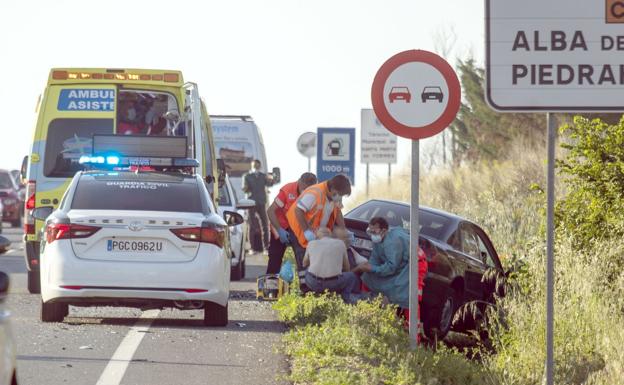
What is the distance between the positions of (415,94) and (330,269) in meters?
4.33

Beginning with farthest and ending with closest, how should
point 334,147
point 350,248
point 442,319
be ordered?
point 334,147 < point 350,248 < point 442,319

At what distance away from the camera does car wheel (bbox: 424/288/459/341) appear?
1590 cm

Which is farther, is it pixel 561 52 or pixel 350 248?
pixel 350 248

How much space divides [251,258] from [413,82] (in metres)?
17.7

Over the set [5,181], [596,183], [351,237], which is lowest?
[5,181]

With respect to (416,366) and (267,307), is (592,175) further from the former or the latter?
(416,366)

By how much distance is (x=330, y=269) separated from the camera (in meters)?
15.5

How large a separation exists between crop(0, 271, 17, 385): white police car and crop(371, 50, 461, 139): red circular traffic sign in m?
4.95

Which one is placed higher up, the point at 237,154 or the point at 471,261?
the point at 237,154

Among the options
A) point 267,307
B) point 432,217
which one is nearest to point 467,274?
point 432,217

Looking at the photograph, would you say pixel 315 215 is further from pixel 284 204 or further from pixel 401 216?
pixel 284 204

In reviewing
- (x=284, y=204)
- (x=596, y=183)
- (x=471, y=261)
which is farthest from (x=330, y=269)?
(x=284, y=204)

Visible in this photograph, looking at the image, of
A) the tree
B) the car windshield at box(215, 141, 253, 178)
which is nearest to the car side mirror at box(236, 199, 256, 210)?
the car windshield at box(215, 141, 253, 178)

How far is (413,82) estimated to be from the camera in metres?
11.5
